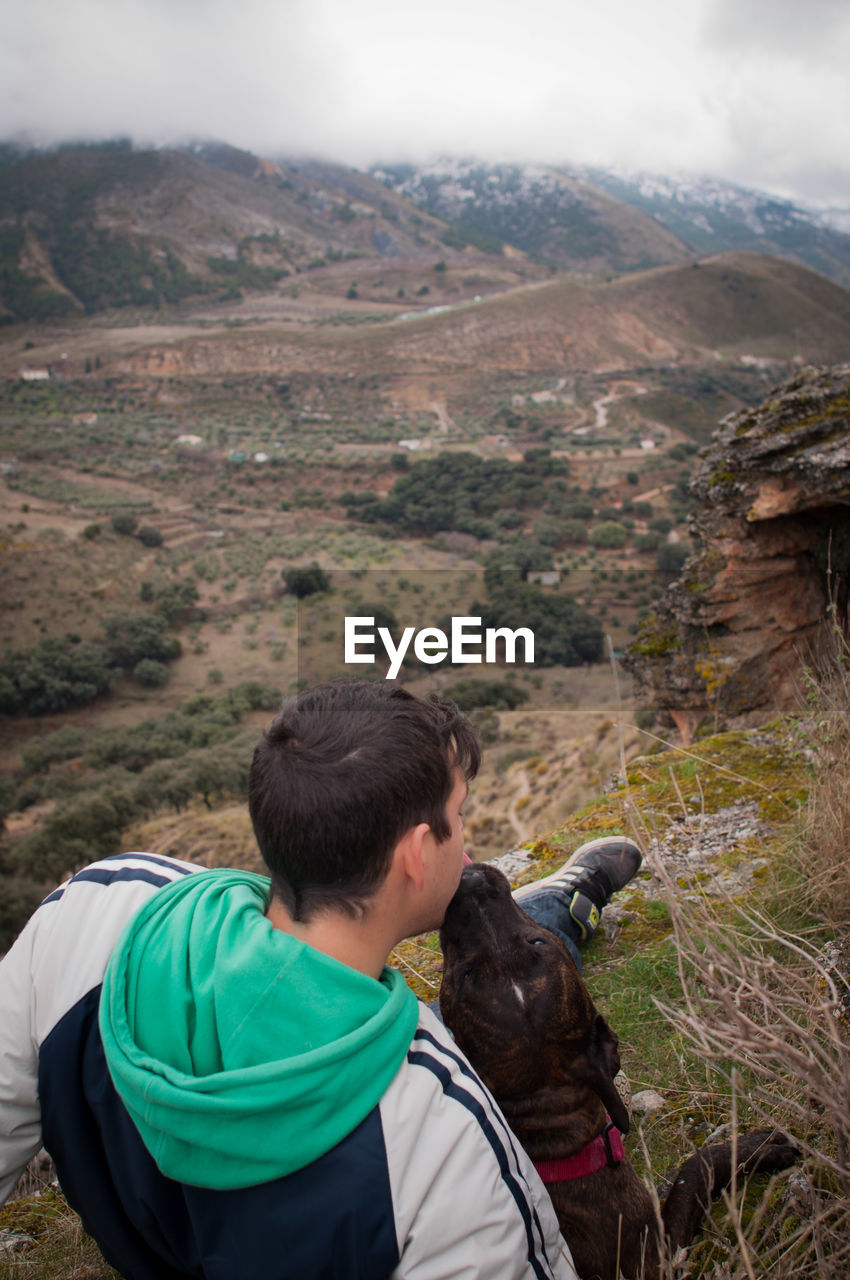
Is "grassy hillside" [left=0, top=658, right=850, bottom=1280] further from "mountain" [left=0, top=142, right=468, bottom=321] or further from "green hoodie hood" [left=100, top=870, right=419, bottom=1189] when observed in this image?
"mountain" [left=0, top=142, right=468, bottom=321]

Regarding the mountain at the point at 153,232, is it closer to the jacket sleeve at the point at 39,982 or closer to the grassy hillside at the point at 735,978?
the grassy hillside at the point at 735,978

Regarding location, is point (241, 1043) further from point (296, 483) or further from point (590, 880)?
point (296, 483)

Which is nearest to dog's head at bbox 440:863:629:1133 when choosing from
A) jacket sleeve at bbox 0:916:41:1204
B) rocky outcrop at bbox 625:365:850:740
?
jacket sleeve at bbox 0:916:41:1204

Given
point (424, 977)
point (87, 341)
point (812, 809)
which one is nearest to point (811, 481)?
point (812, 809)

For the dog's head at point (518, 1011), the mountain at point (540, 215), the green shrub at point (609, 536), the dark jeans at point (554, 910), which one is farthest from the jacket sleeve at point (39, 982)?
the mountain at point (540, 215)

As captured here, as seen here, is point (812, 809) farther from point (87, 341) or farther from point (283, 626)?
point (87, 341)

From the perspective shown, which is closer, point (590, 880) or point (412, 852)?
point (412, 852)

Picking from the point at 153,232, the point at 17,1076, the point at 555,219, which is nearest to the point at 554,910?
the point at 17,1076
